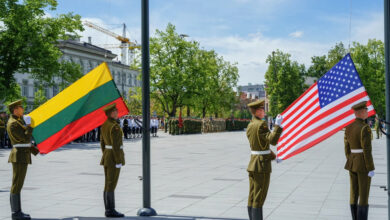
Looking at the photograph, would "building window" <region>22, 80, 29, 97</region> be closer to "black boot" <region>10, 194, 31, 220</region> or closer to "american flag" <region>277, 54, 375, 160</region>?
"black boot" <region>10, 194, 31, 220</region>

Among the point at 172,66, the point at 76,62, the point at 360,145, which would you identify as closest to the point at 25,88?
the point at 76,62

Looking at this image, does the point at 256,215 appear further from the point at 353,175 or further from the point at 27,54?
the point at 27,54

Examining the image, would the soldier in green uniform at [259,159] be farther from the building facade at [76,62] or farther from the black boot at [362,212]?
the building facade at [76,62]

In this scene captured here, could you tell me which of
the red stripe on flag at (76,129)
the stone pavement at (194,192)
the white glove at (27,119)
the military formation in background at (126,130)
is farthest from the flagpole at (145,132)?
the military formation in background at (126,130)

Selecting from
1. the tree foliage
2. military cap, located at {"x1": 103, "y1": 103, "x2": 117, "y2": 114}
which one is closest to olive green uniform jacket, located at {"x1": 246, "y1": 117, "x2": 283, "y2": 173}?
military cap, located at {"x1": 103, "y1": 103, "x2": 117, "y2": 114}

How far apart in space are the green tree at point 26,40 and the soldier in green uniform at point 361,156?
30829mm

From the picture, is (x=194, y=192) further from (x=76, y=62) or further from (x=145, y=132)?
(x=76, y=62)

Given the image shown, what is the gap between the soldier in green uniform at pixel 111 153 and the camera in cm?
762

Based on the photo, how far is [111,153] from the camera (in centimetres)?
765

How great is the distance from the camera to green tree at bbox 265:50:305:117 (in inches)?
2968

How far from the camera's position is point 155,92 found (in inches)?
2408

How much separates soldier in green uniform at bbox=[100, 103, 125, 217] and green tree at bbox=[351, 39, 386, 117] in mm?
62044

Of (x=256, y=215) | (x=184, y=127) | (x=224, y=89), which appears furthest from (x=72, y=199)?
(x=224, y=89)

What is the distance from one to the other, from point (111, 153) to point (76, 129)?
0.81 meters
